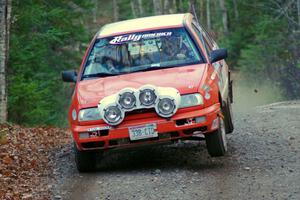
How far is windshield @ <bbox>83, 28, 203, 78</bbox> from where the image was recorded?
8945 millimetres

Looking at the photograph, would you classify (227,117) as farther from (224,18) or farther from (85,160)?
(224,18)

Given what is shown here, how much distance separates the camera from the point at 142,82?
829 cm

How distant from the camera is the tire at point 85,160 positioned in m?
8.44

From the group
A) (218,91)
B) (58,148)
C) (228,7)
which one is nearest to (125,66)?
(218,91)

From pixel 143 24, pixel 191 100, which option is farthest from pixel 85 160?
pixel 143 24

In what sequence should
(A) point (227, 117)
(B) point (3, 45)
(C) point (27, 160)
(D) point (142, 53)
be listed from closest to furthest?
(D) point (142, 53)
(C) point (27, 160)
(A) point (227, 117)
(B) point (3, 45)

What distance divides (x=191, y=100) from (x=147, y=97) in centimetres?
55

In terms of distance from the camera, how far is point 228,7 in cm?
4656

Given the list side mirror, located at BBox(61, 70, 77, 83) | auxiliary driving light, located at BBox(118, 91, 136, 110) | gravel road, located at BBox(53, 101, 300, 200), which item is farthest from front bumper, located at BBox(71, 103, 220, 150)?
side mirror, located at BBox(61, 70, 77, 83)

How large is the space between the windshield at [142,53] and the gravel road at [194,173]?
4.34ft

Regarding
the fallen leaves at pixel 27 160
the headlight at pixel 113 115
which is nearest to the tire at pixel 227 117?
the headlight at pixel 113 115

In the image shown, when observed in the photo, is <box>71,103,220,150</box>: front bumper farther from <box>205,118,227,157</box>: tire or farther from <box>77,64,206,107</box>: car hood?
<box>77,64,206,107</box>: car hood

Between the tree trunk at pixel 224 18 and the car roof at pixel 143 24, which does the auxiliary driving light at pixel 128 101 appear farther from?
the tree trunk at pixel 224 18

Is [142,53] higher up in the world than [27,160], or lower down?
higher up
